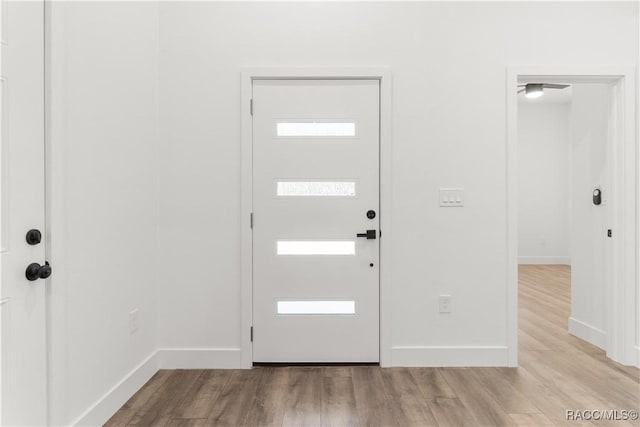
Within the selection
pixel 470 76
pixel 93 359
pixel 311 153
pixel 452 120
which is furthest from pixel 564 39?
pixel 93 359

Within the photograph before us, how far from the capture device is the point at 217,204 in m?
2.84

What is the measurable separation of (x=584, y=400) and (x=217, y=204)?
271 cm

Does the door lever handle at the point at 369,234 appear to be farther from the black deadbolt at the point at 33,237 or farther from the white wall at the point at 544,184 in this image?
the white wall at the point at 544,184

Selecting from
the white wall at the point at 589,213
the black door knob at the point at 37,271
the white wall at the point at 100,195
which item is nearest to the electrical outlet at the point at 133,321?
the white wall at the point at 100,195

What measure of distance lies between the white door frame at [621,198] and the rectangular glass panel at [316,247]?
1.20 m

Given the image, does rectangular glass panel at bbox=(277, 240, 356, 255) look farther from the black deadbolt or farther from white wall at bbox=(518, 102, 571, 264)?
white wall at bbox=(518, 102, 571, 264)

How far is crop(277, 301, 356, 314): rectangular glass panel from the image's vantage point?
286 cm

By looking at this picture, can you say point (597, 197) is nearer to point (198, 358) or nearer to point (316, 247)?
point (316, 247)

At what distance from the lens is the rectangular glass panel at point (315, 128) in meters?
2.86

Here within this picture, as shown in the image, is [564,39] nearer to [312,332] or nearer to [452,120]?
[452,120]

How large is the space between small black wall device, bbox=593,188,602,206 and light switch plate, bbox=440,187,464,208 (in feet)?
4.44

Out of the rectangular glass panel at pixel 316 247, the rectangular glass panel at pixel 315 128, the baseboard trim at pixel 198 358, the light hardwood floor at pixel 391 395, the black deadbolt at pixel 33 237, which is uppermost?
the rectangular glass panel at pixel 315 128

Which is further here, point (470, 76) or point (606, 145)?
point (606, 145)

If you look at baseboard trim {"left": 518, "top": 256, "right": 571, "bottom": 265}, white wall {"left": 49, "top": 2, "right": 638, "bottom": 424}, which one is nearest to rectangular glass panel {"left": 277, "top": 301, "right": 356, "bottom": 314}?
white wall {"left": 49, "top": 2, "right": 638, "bottom": 424}
